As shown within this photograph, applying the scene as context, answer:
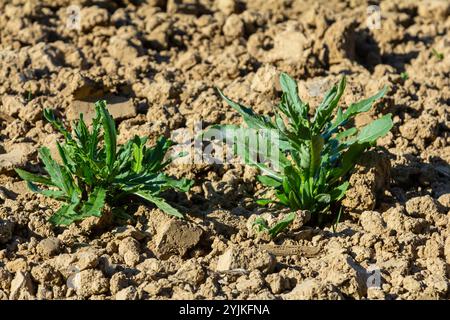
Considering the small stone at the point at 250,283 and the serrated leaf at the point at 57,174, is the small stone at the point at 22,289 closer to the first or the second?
the serrated leaf at the point at 57,174

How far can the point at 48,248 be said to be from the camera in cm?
370

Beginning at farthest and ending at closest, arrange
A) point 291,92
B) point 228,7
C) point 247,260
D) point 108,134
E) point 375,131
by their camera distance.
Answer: point 228,7 < point 291,92 < point 375,131 < point 108,134 < point 247,260

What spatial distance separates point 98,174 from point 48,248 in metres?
0.49

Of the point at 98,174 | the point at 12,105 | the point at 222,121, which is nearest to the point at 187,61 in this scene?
the point at 222,121

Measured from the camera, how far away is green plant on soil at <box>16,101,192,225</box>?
3.96 metres

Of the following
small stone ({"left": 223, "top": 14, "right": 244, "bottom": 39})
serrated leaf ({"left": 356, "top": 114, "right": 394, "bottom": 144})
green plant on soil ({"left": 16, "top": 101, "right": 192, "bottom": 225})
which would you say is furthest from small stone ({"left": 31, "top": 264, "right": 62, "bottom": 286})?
small stone ({"left": 223, "top": 14, "right": 244, "bottom": 39})

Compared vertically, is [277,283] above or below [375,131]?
below

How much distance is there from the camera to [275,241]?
3893 millimetres

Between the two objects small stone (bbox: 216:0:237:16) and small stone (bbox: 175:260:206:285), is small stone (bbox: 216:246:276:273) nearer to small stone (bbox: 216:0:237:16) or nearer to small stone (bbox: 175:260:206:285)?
small stone (bbox: 175:260:206:285)

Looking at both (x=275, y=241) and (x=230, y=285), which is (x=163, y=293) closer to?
(x=230, y=285)

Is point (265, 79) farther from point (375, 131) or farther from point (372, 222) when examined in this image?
point (372, 222)

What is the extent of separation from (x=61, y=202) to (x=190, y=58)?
1.57 meters
